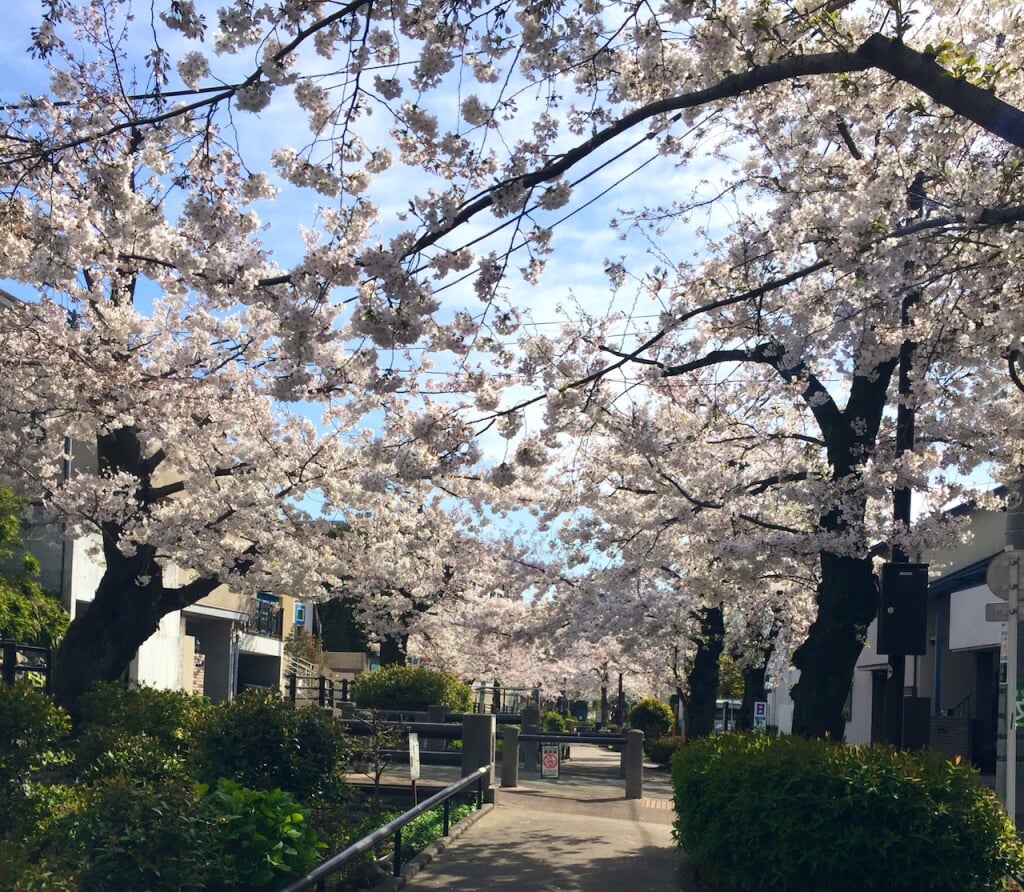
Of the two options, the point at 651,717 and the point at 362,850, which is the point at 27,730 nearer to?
the point at 362,850

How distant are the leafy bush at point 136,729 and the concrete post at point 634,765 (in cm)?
768

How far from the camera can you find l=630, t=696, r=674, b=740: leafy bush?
163 ft

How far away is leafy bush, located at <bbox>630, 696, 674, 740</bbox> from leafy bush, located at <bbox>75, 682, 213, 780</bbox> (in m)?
33.6

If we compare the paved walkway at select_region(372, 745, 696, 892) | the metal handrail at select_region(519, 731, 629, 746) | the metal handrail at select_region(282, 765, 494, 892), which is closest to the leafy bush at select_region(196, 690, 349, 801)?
the metal handrail at select_region(282, 765, 494, 892)

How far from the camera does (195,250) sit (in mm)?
10078

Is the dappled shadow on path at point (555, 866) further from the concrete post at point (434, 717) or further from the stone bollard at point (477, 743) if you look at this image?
the concrete post at point (434, 717)

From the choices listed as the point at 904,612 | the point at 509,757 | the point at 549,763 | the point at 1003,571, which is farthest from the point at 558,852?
the point at 549,763

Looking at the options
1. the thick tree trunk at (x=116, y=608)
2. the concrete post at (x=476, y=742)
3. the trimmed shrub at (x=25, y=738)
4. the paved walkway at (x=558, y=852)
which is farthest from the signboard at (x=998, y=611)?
the thick tree trunk at (x=116, y=608)

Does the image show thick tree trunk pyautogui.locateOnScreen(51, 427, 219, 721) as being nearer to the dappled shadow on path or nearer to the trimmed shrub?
the trimmed shrub

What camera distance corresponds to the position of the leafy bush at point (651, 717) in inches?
1953

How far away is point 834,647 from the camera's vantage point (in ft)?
41.0

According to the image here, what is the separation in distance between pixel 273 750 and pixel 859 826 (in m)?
5.96

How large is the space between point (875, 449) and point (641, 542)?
5.18m

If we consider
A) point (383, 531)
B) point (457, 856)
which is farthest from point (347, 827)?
point (383, 531)
